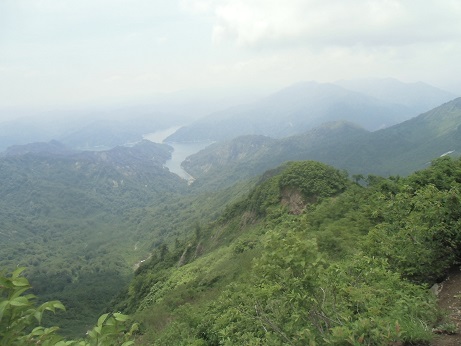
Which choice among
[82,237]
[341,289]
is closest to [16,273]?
[341,289]

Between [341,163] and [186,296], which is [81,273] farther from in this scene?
[341,163]

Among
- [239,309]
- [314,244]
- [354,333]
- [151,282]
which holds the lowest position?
[151,282]

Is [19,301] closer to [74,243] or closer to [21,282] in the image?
[21,282]

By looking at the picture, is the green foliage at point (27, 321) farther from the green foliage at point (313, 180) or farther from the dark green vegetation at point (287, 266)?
the green foliage at point (313, 180)

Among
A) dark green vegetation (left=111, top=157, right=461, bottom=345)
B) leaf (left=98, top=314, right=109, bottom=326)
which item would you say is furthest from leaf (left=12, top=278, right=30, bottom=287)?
dark green vegetation (left=111, top=157, right=461, bottom=345)

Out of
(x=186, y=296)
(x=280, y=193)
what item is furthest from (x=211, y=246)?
(x=186, y=296)

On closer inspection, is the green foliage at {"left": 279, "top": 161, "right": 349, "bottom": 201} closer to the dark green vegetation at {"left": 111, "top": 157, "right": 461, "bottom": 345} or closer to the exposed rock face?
the exposed rock face

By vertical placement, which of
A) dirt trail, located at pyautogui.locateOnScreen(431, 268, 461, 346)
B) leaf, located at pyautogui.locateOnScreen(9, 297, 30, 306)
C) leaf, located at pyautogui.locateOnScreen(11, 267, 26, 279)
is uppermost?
leaf, located at pyautogui.locateOnScreen(11, 267, 26, 279)

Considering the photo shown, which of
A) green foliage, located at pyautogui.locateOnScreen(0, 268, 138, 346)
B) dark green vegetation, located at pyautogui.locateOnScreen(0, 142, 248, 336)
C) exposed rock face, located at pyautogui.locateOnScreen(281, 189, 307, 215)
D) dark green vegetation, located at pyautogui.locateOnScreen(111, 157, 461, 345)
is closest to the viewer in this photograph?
green foliage, located at pyautogui.locateOnScreen(0, 268, 138, 346)

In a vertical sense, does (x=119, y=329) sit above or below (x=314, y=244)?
above
